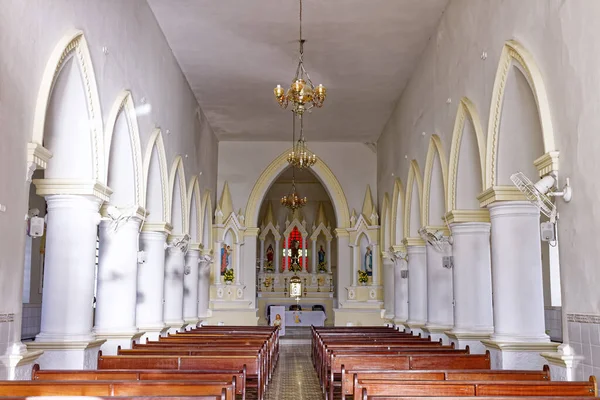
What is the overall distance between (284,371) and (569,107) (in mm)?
8871

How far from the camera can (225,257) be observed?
20953 millimetres

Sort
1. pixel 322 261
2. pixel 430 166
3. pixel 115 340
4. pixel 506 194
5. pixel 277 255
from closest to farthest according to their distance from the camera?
1. pixel 506 194
2. pixel 115 340
3. pixel 430 166
4. pixel 277 255
5. pixel 322 261

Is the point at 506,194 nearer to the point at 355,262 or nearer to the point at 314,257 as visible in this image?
the point at 355,262

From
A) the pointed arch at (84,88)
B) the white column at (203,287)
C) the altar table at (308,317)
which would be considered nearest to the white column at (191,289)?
the white column at (203,287)

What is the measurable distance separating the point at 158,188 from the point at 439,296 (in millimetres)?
5516

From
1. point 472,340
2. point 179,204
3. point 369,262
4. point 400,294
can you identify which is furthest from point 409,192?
point 369,262

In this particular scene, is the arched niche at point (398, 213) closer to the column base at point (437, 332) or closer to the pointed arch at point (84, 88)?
the column base at point (437, 332)

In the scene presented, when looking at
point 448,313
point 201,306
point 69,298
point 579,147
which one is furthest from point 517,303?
point 201,306

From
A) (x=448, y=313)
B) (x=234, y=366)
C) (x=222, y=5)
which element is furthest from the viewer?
(x=448, y=313)

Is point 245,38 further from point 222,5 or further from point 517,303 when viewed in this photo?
point 517,303

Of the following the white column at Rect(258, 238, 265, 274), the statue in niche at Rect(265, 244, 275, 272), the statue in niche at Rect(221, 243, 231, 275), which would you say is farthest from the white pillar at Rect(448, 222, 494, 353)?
the white column at Rect(258, 238, 265, 274)

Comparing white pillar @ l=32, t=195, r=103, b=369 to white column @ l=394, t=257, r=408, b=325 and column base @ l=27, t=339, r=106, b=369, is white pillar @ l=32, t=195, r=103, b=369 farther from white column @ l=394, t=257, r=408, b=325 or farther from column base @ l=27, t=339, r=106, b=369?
white column @ l=394, t=257, r=408, b=325

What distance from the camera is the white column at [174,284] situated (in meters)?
14.5

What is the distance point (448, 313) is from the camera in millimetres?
12570
